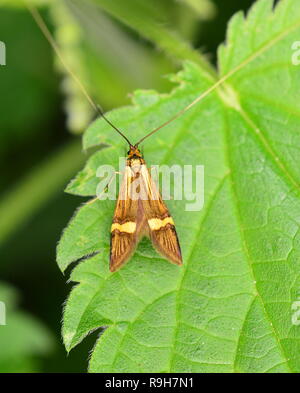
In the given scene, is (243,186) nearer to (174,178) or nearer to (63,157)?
(174,178)

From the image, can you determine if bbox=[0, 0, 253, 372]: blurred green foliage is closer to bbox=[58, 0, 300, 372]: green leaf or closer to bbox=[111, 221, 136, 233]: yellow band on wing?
bbox=[58, 0, 300, 372]: green leaf

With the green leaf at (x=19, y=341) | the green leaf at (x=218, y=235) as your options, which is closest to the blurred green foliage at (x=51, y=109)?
the green leaf at (x=19, y=341)

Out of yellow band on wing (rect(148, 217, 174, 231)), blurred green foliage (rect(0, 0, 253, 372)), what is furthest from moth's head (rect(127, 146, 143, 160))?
blurred green foliage (rect(0, 0, 253, 372))

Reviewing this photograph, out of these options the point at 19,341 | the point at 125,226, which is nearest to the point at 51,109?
the point at 19,341

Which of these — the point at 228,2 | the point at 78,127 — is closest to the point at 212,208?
the point at 78,127

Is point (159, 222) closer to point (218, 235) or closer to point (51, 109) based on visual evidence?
point (218, 235)

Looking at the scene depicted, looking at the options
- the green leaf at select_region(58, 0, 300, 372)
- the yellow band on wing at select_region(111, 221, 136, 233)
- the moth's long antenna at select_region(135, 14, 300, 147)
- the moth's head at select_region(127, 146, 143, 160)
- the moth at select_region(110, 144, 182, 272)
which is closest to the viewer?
the green leaf at select_region(58, 0, 300, 372)
